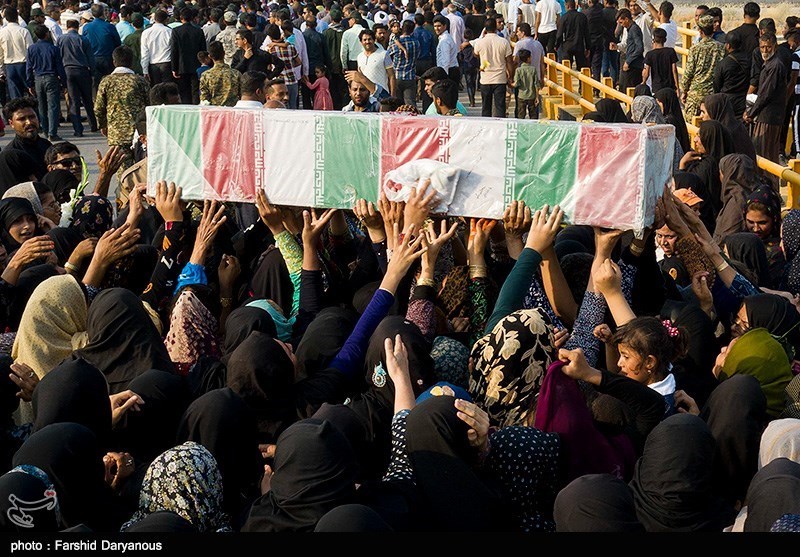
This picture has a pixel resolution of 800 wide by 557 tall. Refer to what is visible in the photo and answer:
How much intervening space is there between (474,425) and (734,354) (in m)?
1.72

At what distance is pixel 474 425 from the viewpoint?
3.96 m

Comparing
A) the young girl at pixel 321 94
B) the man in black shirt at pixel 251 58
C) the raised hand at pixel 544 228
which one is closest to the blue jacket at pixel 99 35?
the man in black shirt at pixel 251 58

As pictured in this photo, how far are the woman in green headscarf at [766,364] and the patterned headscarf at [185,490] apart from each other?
2441 mm

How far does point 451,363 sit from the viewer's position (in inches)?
193

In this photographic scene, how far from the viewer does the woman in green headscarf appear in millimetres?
4980

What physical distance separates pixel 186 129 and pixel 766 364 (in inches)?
132

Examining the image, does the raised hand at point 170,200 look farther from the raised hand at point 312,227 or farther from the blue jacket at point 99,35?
the blue jacket at point 99,35

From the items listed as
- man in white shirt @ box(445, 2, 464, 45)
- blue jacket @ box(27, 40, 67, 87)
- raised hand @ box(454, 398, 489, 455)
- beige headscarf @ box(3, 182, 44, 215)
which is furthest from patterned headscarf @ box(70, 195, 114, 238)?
man in white shirt @ box(445, 2, 464, 45)

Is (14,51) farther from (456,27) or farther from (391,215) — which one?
(391,215)

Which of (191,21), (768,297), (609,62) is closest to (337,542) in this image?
(768,297)

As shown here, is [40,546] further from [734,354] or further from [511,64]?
[511,64]

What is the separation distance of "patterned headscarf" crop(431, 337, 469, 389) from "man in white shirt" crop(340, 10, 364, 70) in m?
12.2

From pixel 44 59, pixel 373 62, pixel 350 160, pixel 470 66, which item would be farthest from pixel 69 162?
pixel 470 66

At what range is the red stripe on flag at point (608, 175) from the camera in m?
5.40
